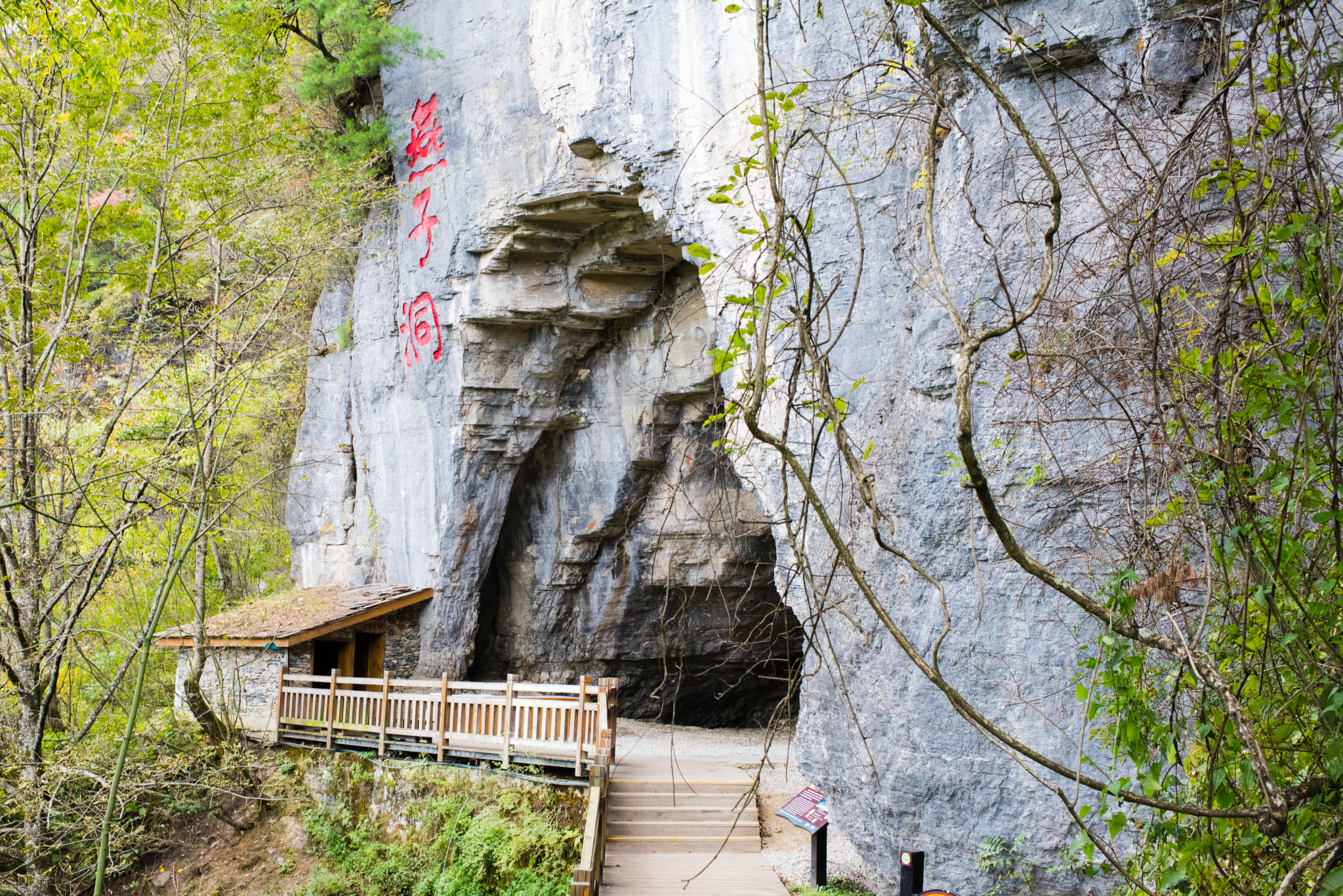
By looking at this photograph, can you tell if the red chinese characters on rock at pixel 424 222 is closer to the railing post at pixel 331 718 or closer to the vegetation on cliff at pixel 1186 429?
the railing post at pixel 331 718

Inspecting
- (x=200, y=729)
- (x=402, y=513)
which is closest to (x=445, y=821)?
(x=200, y=729)

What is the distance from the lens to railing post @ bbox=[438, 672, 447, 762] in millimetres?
9383

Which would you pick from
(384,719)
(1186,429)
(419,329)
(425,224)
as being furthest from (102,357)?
(1186,429)

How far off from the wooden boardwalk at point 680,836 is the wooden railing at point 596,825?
0.22m

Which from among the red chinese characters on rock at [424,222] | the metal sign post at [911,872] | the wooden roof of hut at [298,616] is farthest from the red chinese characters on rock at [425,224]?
the metal sign post at [911,872]

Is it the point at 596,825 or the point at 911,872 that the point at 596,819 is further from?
the point at 911,872

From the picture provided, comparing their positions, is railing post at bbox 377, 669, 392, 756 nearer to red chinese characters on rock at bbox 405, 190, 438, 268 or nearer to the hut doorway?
the hut doorway

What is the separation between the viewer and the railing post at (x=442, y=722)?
30.8 feet

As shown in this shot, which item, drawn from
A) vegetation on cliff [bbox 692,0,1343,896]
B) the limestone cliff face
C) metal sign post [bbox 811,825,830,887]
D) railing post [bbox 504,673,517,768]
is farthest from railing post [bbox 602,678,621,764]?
vegetation on cliff [bbox 692,0,1343,896]

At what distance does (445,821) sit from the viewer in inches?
356

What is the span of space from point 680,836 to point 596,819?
4.37ft

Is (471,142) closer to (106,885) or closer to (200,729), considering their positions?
(200,729)

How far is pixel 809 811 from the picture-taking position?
6.80 m

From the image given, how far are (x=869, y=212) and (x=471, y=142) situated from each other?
6446 millimetres
